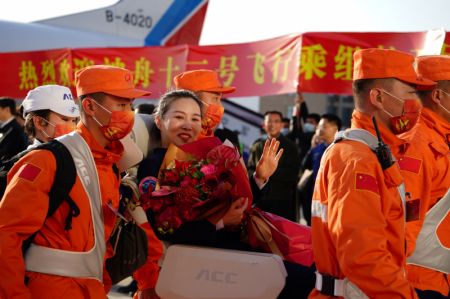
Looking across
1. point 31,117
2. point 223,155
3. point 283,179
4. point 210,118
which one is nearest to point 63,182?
point 223,155

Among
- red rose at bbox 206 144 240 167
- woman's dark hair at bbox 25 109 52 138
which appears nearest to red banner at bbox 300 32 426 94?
woman's dark hair at bbox 25 109 52 138

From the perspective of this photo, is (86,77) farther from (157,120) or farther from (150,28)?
(150,28)

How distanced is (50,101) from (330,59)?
16.4ft

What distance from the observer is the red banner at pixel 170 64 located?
9.41 m

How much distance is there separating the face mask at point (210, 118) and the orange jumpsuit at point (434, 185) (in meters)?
1.39

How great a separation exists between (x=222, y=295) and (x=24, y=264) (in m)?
0.78

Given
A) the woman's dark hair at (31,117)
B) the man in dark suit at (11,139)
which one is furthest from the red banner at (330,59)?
the woman's dark hair at (31,117)

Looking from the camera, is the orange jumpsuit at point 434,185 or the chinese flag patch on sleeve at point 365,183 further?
the orange jumpsuit at point 434,185

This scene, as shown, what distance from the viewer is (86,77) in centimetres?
356

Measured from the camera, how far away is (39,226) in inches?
120

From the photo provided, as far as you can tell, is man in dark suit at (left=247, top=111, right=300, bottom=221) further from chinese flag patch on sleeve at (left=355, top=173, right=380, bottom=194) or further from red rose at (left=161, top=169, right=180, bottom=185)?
chinese flag patch on sleeve at (left=355, top=173, right=380, bottom=194)

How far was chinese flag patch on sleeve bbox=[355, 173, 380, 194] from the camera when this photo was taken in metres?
2.75

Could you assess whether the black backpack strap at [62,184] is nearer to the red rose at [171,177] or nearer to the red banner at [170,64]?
the red rose at [171,177]

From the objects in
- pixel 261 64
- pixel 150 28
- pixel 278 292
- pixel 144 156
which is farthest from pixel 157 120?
pixel 150 28
